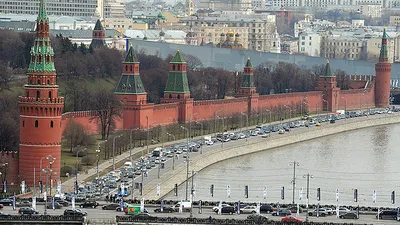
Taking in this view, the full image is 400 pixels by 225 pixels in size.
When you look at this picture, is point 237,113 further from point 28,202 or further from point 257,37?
point 257,37

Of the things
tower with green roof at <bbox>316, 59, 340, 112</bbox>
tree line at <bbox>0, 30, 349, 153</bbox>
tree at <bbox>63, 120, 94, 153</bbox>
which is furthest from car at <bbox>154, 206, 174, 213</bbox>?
tower with green roof at <bbox>316, 59, 340, 112</bbox>

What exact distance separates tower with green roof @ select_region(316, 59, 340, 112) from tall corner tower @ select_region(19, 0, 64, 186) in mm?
46701

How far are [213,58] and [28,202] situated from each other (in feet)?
239

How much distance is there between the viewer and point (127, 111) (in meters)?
76.6

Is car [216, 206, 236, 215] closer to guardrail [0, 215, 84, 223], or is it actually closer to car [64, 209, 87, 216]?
car [64, 209, 87, 216]

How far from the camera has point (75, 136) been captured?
219 feet

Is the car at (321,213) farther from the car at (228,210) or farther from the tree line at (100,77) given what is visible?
the tree line at (100,77)

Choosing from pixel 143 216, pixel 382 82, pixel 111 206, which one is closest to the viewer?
pixel 143 216

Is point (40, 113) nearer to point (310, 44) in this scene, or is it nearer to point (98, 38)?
point (98, 38)

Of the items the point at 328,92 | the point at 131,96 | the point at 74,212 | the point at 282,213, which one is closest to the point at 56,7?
the point at 328,92

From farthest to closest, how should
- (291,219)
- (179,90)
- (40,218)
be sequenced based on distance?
(179,90) < (291,219) < (40,218)

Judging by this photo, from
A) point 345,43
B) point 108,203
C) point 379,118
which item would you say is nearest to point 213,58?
point 379,118

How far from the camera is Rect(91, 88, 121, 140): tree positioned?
72.4 metres

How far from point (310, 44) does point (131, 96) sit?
89.0m
